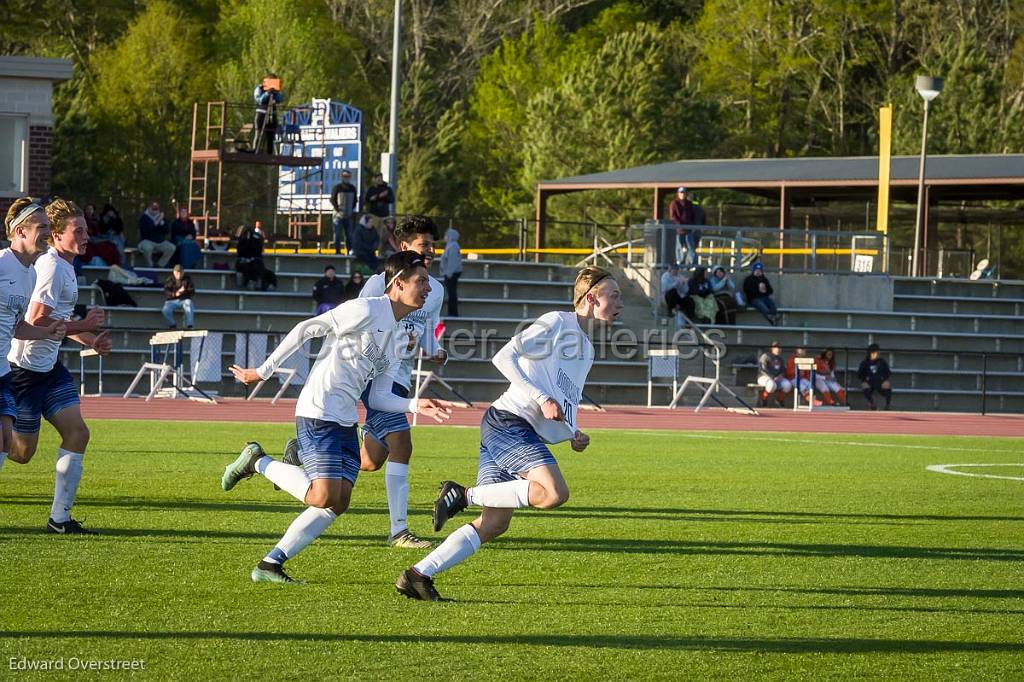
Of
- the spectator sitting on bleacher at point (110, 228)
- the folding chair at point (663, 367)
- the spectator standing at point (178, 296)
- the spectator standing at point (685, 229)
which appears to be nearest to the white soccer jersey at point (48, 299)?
the spectator standing at point (178, 296)

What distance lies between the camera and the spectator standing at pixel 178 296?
26797 mm

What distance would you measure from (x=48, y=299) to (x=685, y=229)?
2375cm

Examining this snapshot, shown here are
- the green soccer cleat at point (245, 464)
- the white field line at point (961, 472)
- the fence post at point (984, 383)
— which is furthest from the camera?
the fence post at point (984, 383)

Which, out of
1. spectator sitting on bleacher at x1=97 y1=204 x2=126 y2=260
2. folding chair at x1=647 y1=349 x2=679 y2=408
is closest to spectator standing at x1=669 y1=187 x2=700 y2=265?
folding chair at x1=647 y1=349 x2=679 y2=408

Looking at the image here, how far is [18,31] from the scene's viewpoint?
58.6m

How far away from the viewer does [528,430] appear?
7539 millimetres

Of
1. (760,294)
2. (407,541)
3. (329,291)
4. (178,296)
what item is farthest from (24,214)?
(760,294)

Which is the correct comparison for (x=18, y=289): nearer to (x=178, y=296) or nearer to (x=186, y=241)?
(x=178, y=296)

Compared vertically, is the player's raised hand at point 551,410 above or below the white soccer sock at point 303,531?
above

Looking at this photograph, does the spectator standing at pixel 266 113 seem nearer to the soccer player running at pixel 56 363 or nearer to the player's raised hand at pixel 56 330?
the soccer player running at pixel 56 363

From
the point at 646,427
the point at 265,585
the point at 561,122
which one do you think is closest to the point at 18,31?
the point at 561,122

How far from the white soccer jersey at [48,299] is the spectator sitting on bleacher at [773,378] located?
20443 mm

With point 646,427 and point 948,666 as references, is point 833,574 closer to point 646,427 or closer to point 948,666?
point 948,666

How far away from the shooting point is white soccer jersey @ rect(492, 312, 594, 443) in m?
7.44
